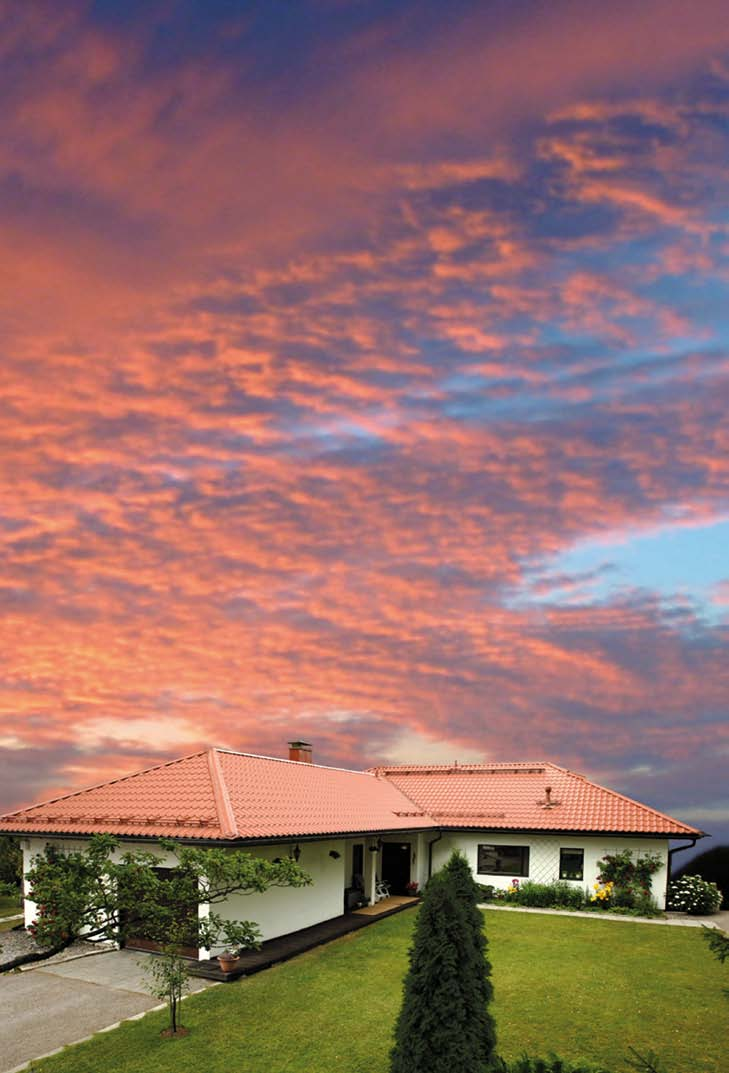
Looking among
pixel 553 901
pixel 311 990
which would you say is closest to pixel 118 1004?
pixel 311 990

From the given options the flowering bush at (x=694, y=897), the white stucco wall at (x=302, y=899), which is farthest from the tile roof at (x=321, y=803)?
the flowering bush at (x=694, y=897)

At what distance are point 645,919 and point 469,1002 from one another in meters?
17.0

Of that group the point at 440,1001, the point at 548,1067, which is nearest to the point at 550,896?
the point at 440,1001

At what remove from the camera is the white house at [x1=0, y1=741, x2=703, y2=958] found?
1739 cm

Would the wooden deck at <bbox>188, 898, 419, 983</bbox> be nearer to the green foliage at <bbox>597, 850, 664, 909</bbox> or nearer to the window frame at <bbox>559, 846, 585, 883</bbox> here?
the window frame at <bbox>559, 846, 585, 883</bbox>

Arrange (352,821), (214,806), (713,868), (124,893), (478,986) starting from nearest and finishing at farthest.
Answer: (124,893)
(478,986)
(214,806)
(352,821)
(713,868)

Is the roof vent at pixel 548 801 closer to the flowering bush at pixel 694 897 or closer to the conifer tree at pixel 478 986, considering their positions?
the flowering bush at pixel 694 897

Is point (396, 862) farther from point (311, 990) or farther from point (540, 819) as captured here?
point (311, 990)

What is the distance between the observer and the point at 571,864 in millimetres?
24828

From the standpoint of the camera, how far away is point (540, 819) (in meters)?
25.7

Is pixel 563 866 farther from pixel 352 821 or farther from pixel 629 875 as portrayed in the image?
pixel 352 821

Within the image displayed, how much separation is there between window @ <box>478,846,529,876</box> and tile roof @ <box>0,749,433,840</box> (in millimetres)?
3194

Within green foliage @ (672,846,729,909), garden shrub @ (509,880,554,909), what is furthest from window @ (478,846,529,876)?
green foliage @ (672,846,729,909)

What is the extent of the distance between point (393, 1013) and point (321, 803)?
382 inches
